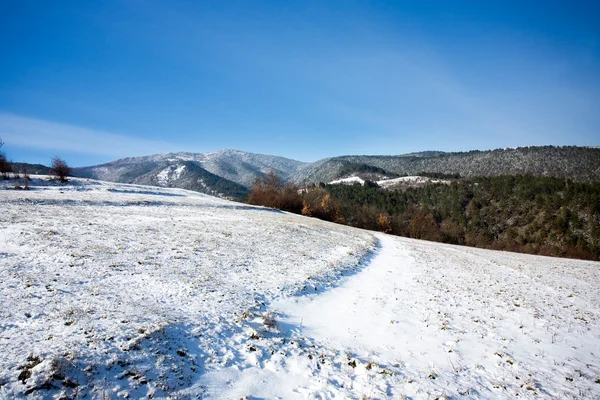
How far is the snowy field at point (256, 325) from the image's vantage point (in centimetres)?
677

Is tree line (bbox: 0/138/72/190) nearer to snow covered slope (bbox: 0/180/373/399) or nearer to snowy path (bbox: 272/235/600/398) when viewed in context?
snow covered slope (bbox: 0/180/373/399)

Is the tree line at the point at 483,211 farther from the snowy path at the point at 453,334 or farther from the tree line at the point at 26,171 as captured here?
the snowy path at the point at 453,334

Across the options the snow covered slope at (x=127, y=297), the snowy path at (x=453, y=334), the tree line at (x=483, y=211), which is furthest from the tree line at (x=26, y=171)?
the snowy path at (x=453, y=334)

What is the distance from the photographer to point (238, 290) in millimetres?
12727

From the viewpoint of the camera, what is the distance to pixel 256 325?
32.8 feet

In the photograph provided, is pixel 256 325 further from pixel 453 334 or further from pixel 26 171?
pixel 26 171

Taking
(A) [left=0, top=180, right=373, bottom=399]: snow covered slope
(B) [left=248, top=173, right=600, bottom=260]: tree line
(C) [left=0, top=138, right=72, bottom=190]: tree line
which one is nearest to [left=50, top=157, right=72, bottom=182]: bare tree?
(C) [left=0, top=138, right=72, bottom=190]: tree line

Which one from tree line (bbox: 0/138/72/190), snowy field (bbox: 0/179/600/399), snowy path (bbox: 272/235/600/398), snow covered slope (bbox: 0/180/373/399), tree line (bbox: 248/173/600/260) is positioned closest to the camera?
snow covered slope (bbox: 0/180/373/399)

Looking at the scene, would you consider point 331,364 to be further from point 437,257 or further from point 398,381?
point 437,257

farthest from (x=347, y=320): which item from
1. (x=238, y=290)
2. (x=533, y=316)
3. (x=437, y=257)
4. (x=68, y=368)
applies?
(x=437, y=257)

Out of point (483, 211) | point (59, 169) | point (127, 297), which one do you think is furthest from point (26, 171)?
point (483, 211)

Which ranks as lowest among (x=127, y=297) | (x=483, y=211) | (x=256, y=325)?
(x=256, y=325)

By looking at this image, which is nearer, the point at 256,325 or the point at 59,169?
the point at 256,325

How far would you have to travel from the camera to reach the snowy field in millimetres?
6766
